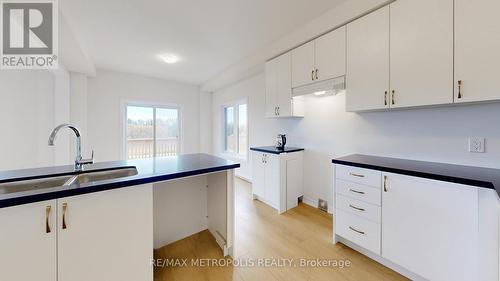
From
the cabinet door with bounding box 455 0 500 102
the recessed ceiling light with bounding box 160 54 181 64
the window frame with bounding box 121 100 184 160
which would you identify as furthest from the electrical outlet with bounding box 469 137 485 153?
the window frame with bounding box 121 100 184 160

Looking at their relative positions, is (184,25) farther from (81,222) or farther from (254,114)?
(81,222)

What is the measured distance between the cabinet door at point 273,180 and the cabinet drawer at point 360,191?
0.95m

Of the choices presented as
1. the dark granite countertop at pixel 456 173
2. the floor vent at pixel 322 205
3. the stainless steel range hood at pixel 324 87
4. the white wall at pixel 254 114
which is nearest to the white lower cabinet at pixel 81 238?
the dark granite countertop at pixel 456 173

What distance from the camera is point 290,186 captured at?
9.48 feet

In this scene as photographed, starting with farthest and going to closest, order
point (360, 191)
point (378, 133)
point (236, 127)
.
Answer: point (236, 127)
point (378, 133)
point (360, 191)

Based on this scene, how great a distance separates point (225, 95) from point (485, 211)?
487cm

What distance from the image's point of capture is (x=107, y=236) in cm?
113

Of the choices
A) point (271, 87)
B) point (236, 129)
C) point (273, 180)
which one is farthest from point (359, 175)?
point (236, 129)

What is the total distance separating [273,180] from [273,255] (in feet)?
3.77

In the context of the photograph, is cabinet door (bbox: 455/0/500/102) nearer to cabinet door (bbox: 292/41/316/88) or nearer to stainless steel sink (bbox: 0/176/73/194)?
cabinet door (bbox: 292/41/316/88)

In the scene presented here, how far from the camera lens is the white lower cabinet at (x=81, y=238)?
91 centimetres

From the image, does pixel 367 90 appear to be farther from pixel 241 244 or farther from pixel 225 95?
pixel 225 95

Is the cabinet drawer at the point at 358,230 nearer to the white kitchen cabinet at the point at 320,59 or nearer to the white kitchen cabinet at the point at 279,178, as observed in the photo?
the white kitchen cabinet at the point at 279,178

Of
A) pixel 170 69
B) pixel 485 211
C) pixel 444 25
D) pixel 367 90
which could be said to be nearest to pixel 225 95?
pixel 170 69
